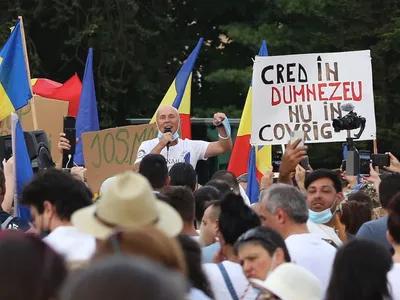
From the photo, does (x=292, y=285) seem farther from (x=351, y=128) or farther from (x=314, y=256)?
(x=351, y=128)

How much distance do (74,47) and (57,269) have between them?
2234 centimetres

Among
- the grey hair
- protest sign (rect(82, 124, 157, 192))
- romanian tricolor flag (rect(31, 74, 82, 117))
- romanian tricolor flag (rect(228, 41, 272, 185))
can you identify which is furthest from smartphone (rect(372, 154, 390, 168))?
romanian tricolor flag (rect(31, 74, 82, 117))

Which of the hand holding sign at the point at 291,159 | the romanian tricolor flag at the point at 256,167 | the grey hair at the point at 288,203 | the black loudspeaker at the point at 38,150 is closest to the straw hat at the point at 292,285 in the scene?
the grey hair at the point at 288,203

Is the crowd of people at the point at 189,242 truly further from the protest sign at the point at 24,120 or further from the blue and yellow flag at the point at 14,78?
the protest sign at the point at 24,120

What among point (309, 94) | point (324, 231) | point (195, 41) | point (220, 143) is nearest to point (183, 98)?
point (309, 94)

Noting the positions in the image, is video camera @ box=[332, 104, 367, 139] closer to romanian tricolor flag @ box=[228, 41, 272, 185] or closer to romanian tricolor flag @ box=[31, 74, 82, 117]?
romanian tricolor flag @ box=[228, 41, 272, 185]

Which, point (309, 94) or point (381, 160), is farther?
point (309, 94)

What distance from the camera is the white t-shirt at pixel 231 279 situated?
14.3 ft

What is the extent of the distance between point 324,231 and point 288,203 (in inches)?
36.1

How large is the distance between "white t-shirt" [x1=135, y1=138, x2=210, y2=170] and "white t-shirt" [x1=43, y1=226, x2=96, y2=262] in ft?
15.6

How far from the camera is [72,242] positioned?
410cm

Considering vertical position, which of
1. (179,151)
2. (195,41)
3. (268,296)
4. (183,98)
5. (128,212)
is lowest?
(268,296)

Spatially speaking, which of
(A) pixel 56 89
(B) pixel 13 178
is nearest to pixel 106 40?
(A) pixel 56 89

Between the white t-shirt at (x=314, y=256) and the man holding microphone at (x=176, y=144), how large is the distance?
3749 millimetres
